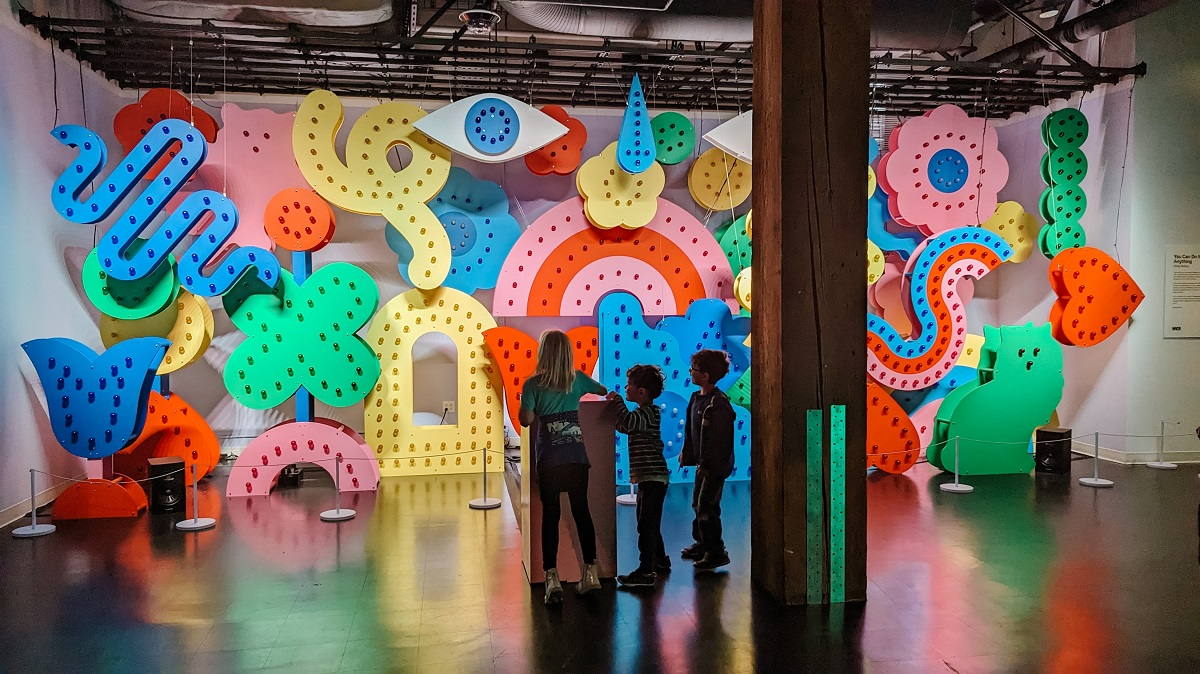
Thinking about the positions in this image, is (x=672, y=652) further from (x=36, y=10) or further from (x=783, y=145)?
(x=36, y=10)

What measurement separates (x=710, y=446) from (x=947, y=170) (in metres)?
5.07

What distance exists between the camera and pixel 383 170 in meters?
8.16

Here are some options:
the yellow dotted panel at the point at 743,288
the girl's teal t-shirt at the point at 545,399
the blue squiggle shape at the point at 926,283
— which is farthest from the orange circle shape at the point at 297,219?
the blue squiggle shape at the point at 926,283

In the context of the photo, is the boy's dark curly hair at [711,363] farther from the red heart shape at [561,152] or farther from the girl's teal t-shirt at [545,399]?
the red heart shape at [561,152]

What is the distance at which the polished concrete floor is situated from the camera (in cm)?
427

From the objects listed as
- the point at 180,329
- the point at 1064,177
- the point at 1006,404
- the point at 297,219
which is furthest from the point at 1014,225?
the point at 180,329

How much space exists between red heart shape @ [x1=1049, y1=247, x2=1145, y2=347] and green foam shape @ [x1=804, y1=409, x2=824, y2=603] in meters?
4.62

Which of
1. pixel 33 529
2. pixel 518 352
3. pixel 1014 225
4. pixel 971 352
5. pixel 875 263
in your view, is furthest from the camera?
pixel 971 352

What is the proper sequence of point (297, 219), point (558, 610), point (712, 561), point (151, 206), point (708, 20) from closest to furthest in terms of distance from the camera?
point (558, 610) < point (712, 561) < point (151, 206) < point (708, 20) < point (297, 219)

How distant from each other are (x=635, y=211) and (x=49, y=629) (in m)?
5.59

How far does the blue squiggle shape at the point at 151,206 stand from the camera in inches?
269

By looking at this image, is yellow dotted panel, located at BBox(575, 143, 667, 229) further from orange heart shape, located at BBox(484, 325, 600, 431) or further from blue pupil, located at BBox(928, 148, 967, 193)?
blue pupil, located at BBox(928, 148, 967, 193)

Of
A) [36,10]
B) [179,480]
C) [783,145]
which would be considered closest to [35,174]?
[36,10]

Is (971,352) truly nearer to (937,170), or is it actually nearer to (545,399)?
(937,170)
